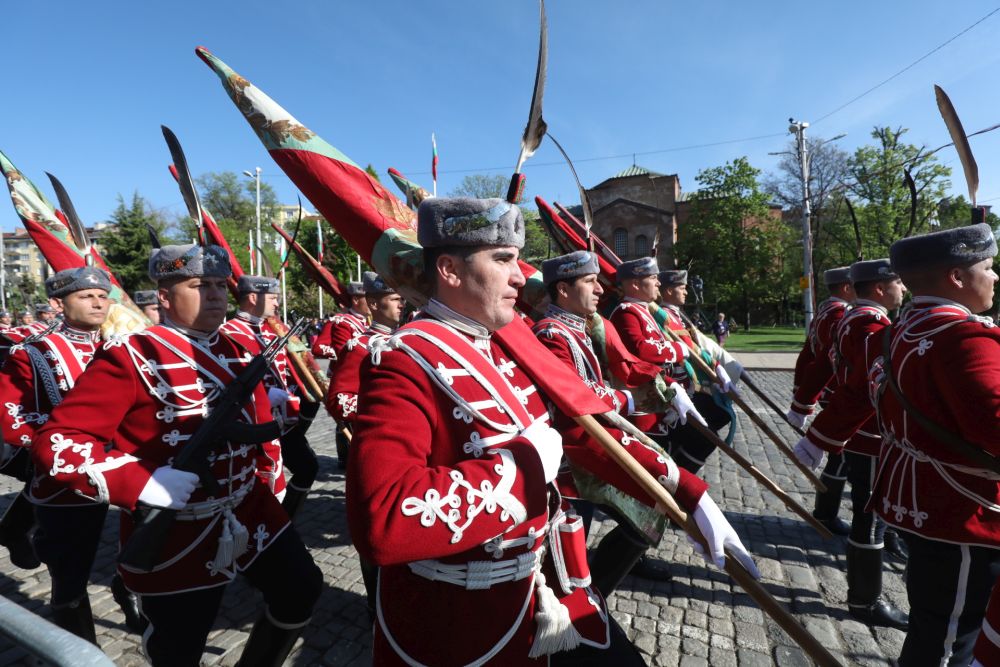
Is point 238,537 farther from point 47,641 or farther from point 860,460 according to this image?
point 860,460

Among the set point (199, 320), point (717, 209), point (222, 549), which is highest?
point (717, 209)

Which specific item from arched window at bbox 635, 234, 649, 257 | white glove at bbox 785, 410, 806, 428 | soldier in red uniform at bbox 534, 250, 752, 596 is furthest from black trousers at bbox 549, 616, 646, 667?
arched window at bbox 635, 234, 649, 257

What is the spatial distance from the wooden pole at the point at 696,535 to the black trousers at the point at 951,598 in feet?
4.46

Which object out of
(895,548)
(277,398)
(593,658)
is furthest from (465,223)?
(895,548)

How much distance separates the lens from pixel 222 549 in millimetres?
2459

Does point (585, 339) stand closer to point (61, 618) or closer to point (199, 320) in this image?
point (199, 320)

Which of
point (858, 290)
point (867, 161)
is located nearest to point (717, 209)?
point (867, 161)

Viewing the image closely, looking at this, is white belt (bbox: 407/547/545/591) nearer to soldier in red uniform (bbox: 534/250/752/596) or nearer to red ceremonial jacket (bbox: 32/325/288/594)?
soldier in red uniform (bbox: 534/250/752/596)

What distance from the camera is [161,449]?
252 cm

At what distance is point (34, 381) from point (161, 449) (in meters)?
2.26

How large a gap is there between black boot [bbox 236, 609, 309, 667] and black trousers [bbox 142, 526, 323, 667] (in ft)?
0.10

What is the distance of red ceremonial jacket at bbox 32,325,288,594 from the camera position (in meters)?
2.20

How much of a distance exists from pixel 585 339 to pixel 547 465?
7.71ft

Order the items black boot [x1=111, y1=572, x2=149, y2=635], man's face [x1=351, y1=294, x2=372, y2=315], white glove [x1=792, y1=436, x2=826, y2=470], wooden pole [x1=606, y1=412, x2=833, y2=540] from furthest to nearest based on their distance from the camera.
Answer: man's face [x1=351, y1=294, x2=372, y2=315] → black boot [x1=111, y1=572, x2=149, y2=635] → white glove [x1=792, y1=436, x2=826, y2=470] → wooden pole [x1=606, y1=412, x2=833, y2=540]
